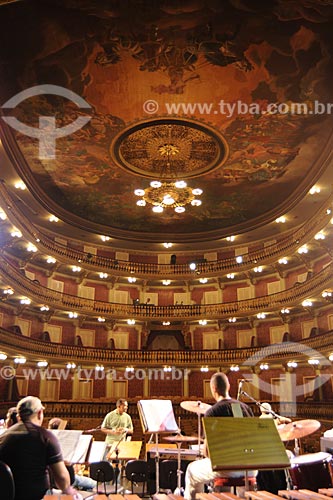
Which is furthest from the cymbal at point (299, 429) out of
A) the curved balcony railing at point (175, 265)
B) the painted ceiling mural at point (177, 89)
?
the curved balcony railing at point (175, 265)

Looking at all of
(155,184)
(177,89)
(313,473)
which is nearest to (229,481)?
(313,473)

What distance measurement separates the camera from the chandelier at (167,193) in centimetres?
2376

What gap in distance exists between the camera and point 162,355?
1230 inches

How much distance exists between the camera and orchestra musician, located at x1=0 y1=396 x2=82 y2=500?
198 inches

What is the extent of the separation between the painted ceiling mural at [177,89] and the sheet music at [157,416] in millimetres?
11841

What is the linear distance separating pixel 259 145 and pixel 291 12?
768 centimetres

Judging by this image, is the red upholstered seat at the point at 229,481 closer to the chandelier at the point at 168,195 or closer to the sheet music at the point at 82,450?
the sheet music at the point at 82,450

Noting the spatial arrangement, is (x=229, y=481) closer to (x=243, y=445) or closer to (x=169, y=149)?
(x=243, y=445)

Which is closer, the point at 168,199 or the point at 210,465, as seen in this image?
the point at 210,465

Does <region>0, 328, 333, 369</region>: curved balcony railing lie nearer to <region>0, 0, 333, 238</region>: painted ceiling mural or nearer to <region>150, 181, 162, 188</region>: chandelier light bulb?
<region>0, 0, 333, 238</region>: painted ceiling mural

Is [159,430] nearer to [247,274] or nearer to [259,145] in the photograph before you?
[259,145]

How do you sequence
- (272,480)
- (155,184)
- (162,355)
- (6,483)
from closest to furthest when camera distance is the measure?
(6,483)
(272,480)
(155,184)
(162,355)

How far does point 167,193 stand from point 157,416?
17989 mm

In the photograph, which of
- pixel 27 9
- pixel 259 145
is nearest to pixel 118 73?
pixel 27 9
